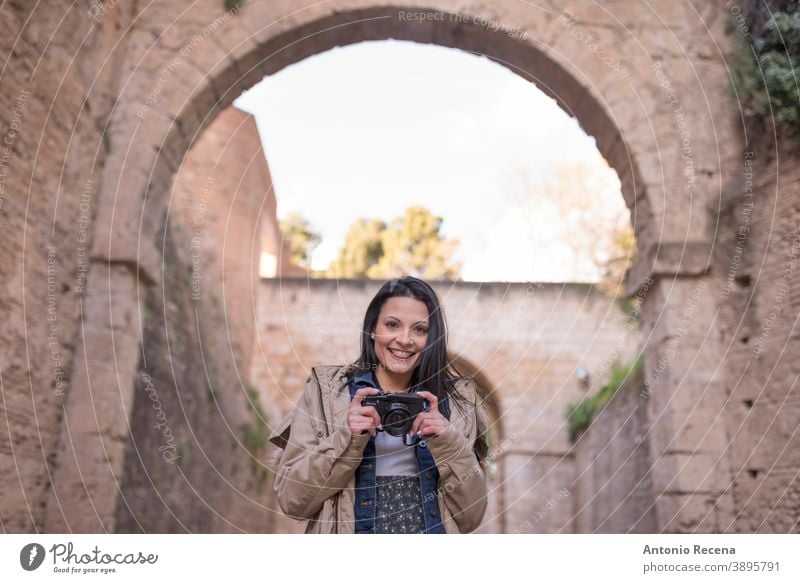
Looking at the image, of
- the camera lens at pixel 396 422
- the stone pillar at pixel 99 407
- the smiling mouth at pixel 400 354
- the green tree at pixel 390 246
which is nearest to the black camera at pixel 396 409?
the camera lens at pixel 396 422

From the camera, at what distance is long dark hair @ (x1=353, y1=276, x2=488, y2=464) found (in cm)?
248

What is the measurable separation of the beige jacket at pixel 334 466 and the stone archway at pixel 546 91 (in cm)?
320

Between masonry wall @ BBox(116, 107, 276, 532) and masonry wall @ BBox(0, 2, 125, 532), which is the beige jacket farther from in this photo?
masonry wall @ BBox(116, 107, 276, 532)

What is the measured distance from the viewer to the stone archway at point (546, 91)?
5.03 meters

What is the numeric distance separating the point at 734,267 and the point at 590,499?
599 centimetres

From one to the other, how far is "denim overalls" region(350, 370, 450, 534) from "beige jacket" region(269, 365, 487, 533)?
29 mm

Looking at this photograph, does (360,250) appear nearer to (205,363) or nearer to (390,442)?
(205,363)

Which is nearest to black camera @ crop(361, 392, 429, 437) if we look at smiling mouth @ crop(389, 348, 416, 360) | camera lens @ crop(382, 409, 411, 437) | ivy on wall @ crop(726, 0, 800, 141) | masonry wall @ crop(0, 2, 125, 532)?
camera lens @ crop(382, 409, 411, 437)

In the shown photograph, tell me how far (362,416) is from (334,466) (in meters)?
0.18

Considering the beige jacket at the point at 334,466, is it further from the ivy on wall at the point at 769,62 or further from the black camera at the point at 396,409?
the ivy on wall at the point at 769,62

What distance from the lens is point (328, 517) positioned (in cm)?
226

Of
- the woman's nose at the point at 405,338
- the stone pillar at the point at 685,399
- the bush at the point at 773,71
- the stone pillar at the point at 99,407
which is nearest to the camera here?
the woman's nose at the point at 405,338

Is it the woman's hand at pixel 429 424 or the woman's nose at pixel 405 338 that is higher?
the woman's nose at pixel 405 338

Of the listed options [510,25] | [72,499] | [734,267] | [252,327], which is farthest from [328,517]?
[252,327]
